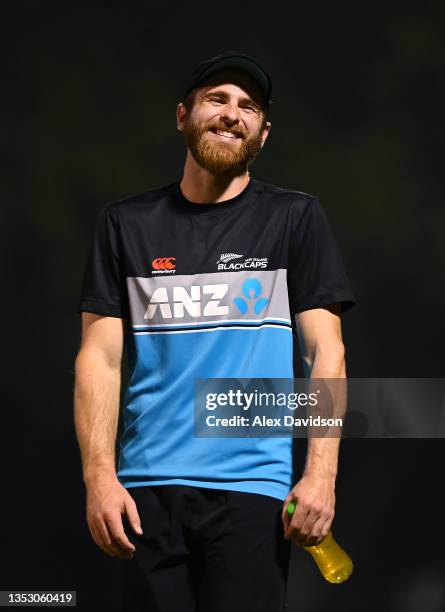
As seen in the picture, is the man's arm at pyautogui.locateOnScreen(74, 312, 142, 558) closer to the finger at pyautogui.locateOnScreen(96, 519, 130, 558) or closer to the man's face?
the finger at pyautogui.locateOnScreen(96, 519, 130, 558)

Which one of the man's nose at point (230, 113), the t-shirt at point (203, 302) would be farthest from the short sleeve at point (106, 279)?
the man's nose at point (230, 113)

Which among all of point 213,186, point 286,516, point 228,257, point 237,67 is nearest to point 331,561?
point 286,516

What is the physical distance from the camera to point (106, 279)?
2598 mm

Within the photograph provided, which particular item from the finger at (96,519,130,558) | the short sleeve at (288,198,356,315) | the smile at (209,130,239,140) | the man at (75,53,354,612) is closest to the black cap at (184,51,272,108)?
the man at (75,53,354,612)

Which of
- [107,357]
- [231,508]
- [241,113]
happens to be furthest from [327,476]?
[241,113]

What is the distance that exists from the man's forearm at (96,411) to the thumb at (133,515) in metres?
0.09

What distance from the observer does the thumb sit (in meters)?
2.36

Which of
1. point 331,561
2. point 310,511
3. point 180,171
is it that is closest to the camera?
point 310,511

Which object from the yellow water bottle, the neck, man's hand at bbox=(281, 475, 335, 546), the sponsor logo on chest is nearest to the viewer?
man's hand at bbox=(281, 475, 335, 546)

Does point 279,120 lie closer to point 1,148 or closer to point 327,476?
point 1,148

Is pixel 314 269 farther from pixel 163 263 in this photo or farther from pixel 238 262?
pixel 163 263

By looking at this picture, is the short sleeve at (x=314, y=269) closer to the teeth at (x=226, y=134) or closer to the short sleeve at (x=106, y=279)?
the teeth at (x=226, y=134)

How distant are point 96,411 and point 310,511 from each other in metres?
0.51

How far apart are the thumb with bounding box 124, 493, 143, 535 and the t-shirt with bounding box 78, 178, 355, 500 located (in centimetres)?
6
